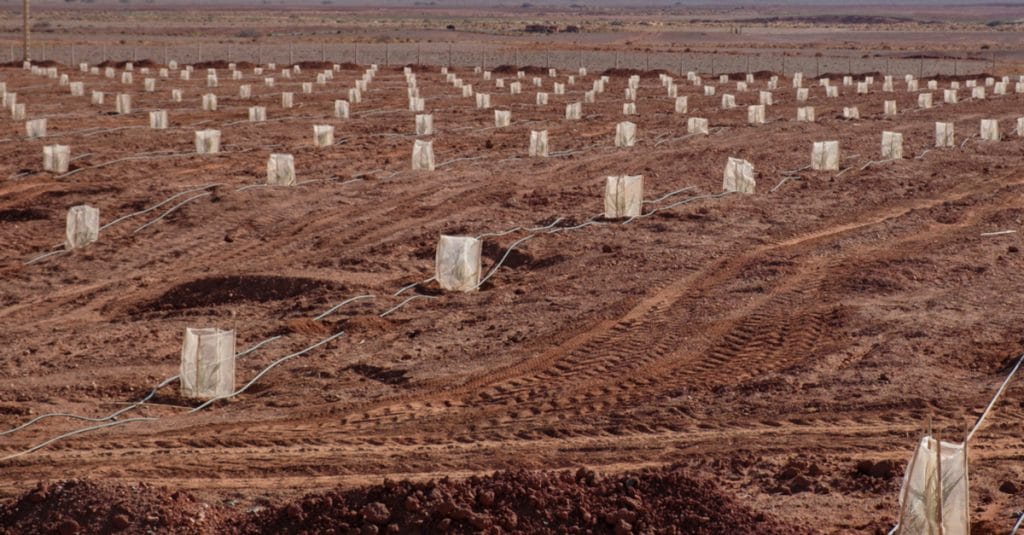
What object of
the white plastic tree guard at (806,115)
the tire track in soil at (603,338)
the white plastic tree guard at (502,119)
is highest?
the white plastic tree guard at (806,115)

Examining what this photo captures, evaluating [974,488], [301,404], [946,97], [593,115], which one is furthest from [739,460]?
[946,97]

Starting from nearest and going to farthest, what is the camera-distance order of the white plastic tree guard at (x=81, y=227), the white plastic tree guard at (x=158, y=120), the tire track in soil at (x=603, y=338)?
1. the tire track in soil at (x=603, y=338)
2. the white plastic tree guard at (x=81, y=227)
3. the white plastic tree guard at (x=158, y=120)

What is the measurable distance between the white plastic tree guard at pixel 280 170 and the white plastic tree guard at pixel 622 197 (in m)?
4.53

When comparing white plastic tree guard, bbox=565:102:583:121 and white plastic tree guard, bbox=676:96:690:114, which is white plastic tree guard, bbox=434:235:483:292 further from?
white plastic tree guard, bbox=676:96:690:114

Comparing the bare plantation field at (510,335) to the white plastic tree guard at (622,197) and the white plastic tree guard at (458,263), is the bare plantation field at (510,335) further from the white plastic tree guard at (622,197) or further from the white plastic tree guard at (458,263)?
the white plastic tree guard at (622,197)

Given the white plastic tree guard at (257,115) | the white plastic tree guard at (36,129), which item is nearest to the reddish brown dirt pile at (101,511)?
the white plastic tree guard at (36,129)

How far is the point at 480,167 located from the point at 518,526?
532 inches

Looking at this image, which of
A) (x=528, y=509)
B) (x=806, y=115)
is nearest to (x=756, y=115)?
(x=806, y=115)

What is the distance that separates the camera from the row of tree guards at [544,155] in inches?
222

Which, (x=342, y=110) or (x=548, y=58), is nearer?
(x=342, y=110)

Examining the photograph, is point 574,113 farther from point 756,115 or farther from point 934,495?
point 934,495

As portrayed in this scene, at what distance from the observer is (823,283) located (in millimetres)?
11492

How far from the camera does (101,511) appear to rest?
5801 mm

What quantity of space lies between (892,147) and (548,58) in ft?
120
